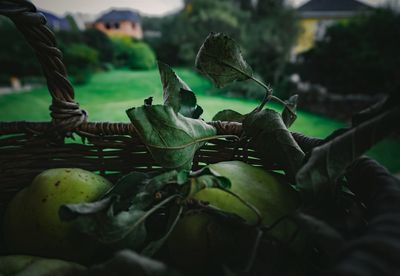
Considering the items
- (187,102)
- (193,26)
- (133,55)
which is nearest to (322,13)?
(193,26)

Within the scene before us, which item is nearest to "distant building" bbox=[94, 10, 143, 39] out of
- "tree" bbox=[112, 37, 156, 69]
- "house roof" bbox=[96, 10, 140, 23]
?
"house roof" bbox=[96, 10, 140, 23]

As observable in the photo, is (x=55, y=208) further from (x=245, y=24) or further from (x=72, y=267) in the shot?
(x=245, y=24)

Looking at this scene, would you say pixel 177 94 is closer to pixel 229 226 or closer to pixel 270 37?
pixel 229 226

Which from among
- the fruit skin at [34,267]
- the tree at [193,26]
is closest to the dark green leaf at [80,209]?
the fruit skin at [34,267]

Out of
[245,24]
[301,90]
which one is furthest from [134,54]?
[245,24]

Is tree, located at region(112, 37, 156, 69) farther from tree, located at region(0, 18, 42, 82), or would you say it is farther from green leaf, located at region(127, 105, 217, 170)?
green leaf, located at region(127, 105, 217, 170)

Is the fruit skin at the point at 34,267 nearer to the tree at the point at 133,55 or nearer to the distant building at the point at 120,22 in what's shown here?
the tree at the point at 133,55
